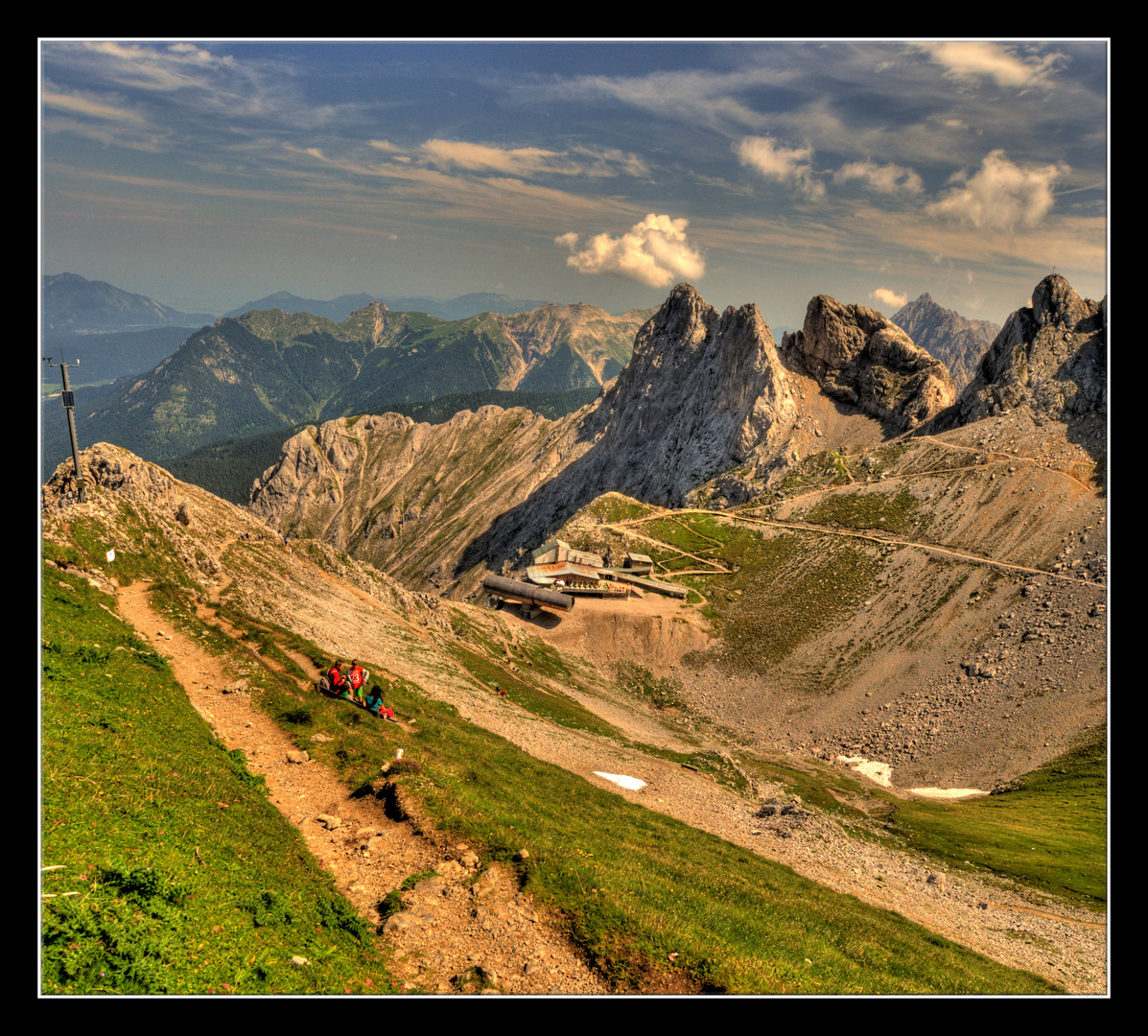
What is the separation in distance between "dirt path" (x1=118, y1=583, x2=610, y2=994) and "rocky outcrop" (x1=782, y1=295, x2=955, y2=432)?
476 ft

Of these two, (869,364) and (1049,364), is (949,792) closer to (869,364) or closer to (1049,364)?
(1049,364)

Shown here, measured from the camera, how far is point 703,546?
374 feet

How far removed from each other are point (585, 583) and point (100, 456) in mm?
64070

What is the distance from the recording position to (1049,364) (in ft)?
376

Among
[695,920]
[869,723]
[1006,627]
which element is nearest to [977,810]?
[869,723]

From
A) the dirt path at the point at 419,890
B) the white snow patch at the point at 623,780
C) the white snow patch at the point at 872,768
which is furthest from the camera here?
the white snow patch at the point at 872,768

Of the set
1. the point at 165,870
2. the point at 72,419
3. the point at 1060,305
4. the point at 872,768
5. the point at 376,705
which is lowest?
the point at 872,768

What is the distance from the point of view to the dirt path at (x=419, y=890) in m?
14.2

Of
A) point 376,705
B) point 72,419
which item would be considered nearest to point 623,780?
point 376,705

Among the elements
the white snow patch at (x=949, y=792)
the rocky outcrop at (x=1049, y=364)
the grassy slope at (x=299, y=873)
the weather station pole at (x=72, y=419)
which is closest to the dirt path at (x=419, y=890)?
the grassy slope at (x=299, y=873)

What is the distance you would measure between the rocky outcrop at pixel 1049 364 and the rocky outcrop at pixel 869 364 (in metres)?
13.2

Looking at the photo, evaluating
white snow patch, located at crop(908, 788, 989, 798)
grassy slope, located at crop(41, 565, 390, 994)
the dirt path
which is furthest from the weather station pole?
white snow patch, located at crop(908, 788, 989, 798)

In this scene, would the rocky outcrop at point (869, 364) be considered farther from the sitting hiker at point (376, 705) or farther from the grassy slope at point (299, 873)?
the sitting hiker at point (376, 705)

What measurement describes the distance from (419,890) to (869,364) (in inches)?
6483
